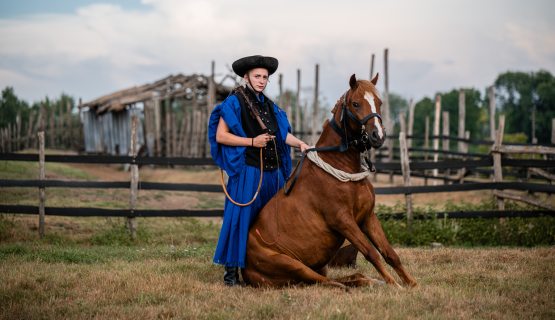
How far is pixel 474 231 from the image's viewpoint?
30.5 ft

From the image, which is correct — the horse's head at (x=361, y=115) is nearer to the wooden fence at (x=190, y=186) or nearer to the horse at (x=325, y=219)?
the horse at (x=325, y=219)

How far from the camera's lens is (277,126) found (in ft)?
18.4

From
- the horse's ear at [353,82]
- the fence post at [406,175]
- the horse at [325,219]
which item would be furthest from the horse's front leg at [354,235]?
the fence post at [406,175]

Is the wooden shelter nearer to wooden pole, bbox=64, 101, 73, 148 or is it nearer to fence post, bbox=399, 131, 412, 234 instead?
wooden pole, bbox=64, 101, 73, 148

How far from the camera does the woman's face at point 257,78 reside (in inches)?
211

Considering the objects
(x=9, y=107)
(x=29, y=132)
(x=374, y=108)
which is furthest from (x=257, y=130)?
(x=9, y=107)

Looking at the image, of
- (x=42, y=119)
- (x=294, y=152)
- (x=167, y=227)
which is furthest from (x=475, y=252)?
(x=42, y=119)

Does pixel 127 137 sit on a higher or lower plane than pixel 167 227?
higher

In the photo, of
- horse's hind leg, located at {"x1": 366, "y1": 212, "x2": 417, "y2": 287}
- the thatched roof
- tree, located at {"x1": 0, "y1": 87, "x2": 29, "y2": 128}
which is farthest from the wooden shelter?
tree, located at {"x1": 0, "y1": 87, "x2": 29, "y2": 128}

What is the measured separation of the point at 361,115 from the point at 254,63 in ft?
3.70

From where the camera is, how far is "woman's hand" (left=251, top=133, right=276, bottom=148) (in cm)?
522

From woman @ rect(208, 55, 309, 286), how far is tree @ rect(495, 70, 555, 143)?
134 ft

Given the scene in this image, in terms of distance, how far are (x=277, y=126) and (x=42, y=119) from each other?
23.4 metres

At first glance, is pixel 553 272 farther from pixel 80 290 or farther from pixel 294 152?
pixel 294 152
